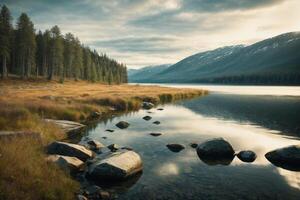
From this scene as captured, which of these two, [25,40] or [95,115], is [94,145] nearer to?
[95,115]

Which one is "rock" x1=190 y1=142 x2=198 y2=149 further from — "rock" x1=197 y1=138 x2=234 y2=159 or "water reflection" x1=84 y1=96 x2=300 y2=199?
"rock" x1=197 y1=138 x2=234 y2=159

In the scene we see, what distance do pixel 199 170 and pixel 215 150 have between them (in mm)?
Answer: 4229

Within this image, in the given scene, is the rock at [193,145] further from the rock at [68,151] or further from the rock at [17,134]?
the rock at [17,134]

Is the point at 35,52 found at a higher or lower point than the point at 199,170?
higher

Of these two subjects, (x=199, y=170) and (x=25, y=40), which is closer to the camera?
(x=199, y=170)

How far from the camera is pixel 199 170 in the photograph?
64.6ft

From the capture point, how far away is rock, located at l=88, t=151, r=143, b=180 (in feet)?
56.7

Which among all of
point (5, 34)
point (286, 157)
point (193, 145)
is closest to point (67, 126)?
point (193, 145)

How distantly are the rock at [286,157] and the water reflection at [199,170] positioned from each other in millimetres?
723

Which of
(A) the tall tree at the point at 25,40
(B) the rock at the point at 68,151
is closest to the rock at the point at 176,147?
(B) the rock at the point at 68,151

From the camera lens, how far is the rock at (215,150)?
23.2 metres

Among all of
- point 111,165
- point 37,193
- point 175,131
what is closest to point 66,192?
point 37,193

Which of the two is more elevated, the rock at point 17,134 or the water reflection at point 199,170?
the rock at point 17,134

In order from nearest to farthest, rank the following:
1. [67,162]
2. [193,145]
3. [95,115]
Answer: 1. [67,162]
2. [193,145]
3. [95,115]
